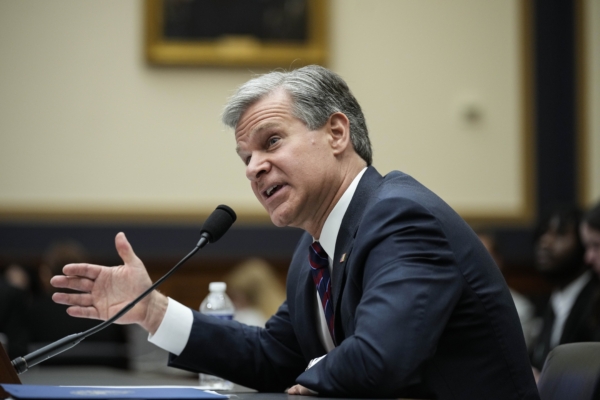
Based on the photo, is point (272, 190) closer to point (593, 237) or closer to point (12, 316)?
point (593, 237)

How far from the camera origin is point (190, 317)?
7.54 ft

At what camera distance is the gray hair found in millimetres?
2246

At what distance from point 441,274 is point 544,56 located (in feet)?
21.8

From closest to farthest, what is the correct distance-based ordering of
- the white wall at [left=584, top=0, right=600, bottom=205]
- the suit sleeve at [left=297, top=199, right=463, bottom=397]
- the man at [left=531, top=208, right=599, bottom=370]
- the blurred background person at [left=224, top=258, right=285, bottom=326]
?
1. the suit sleeve at [left=297, top=199, right=463, bottom=397]
2. the man at [left=531, top=208, right=599, bottom=370]
3. the blurred background person at [left=224, top=258, right=285, bottom=326]
4. the white wall at [left=584, top=0, right=600, bottom=205]

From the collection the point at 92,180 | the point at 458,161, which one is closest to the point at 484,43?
the point at 458,161

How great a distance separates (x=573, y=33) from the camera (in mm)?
7980

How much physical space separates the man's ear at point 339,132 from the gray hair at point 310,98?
2 cm

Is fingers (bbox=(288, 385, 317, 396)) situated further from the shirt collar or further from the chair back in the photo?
the chair back

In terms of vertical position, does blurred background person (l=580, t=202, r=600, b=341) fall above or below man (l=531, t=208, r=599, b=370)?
above

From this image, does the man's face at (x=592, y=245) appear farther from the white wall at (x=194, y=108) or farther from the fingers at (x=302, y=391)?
the white wall at (x=194, y=108)

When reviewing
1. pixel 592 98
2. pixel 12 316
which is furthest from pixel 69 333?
pixel 592 98

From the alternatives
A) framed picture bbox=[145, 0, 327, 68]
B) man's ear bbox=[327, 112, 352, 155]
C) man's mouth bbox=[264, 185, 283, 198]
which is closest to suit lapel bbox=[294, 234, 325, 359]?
man's mouth bbox=[264, 185, 283, 198]

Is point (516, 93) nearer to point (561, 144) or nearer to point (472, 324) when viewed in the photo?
point (561, 144)

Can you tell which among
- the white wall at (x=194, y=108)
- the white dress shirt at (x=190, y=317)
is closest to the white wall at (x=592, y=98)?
the white wall at (x=194, y=108)
